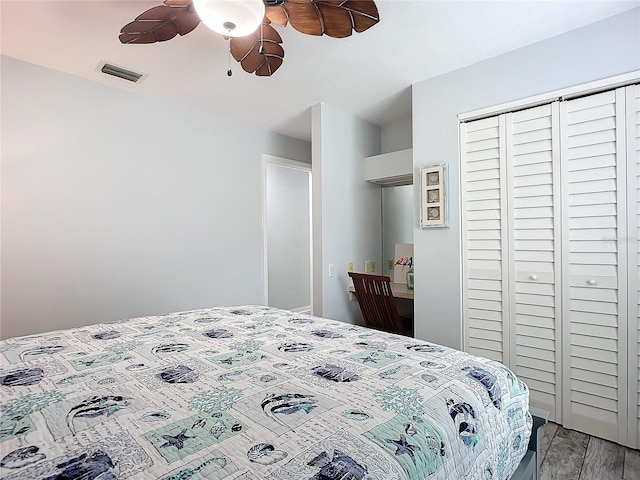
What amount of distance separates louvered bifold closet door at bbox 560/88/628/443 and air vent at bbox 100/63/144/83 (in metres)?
2.93

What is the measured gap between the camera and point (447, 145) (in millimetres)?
2514

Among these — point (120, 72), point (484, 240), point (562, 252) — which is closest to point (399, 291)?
point (484, 240)

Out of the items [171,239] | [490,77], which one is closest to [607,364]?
[490,77]

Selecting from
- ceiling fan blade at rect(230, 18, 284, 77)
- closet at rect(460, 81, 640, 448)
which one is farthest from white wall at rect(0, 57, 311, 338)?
closet at rect(460, 81, 640, 448)

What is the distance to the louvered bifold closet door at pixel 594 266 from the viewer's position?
1873 millimetres

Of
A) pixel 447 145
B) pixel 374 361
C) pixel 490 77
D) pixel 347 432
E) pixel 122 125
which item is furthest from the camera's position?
pixel 122 125

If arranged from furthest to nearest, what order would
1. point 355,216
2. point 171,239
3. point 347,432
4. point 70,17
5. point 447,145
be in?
point 355,216
point 171,239
point 447,145
point 70,17
point 347,432

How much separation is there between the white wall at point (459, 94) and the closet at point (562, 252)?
10cm

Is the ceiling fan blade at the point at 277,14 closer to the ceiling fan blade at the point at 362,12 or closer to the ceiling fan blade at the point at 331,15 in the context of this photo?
the ceiling fan blade at the point at 331,15

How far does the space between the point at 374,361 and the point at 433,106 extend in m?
2.13

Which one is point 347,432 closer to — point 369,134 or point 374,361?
point 374,361

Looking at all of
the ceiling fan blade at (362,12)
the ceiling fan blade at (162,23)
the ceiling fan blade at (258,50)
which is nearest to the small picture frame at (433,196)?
the ceiling fan blade at (362,12)

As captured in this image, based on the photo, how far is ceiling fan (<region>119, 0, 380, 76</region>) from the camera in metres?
1.32

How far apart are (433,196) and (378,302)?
0.95 meters
